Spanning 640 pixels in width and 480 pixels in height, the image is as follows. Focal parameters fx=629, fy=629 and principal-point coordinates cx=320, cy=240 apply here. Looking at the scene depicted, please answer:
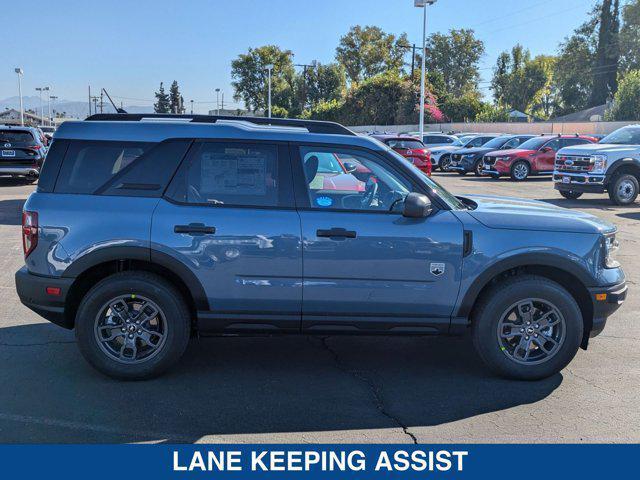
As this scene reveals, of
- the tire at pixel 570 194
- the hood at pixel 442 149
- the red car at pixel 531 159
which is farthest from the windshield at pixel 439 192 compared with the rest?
the hood at pixel 442 149

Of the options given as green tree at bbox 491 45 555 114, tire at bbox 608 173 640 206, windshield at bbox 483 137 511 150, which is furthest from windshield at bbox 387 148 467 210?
green tree at bbox 491 45 555 114

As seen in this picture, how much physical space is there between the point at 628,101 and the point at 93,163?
157 ft

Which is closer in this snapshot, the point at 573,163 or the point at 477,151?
the point at 573,163

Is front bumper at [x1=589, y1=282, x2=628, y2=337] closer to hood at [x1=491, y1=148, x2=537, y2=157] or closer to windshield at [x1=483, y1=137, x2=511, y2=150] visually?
hood at [x1=491, y1=148, x2=537, y2=157]

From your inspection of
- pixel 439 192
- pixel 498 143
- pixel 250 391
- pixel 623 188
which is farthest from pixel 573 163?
pixel 250 391

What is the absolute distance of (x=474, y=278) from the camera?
464cm

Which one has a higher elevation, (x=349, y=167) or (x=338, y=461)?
(x=349, y=167)

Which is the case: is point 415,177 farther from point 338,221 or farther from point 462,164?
point 462,164

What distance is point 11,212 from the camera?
1341cm

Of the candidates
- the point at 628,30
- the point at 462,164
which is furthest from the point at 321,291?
the point at 628,30

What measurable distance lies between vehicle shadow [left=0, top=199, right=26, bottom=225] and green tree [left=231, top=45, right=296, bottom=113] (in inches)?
2874

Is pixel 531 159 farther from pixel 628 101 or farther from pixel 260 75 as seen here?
pixel 260 75

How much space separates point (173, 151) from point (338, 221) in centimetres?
135

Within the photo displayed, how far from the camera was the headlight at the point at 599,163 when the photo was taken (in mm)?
15484
